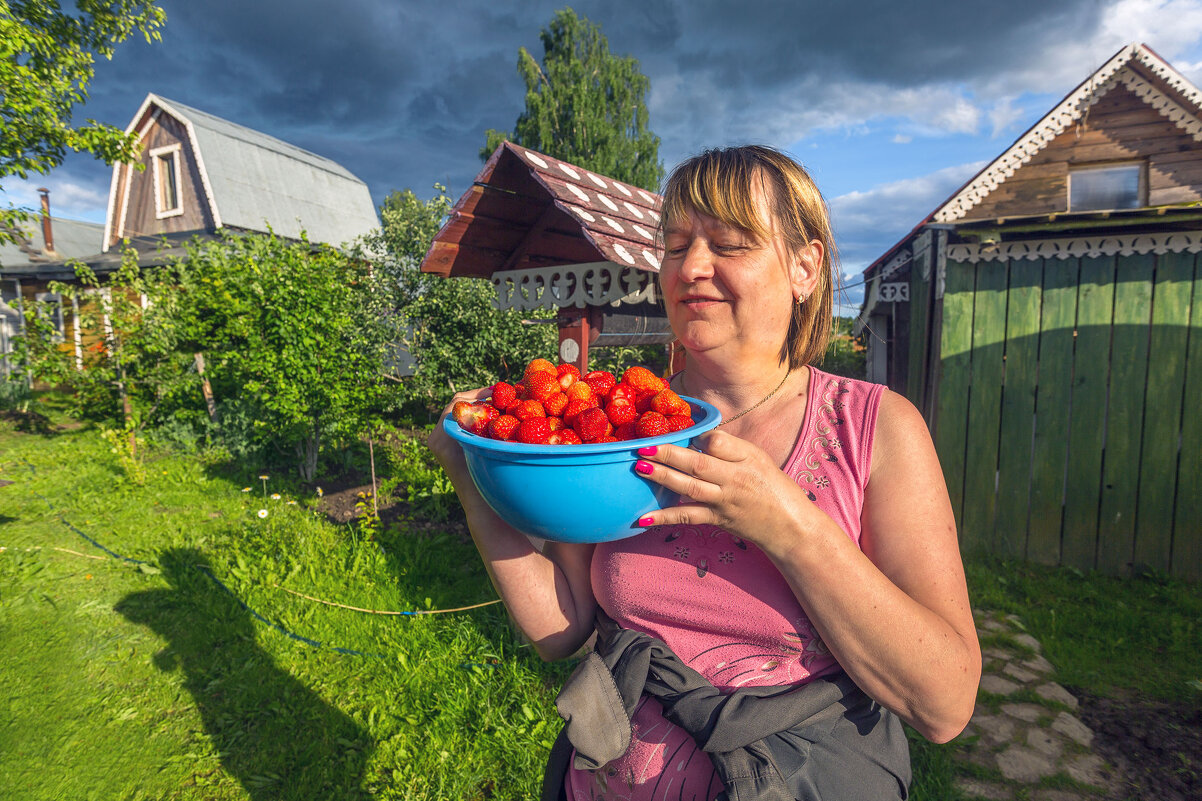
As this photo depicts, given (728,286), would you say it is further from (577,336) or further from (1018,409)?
(1018,409)

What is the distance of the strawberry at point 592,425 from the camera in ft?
4.01

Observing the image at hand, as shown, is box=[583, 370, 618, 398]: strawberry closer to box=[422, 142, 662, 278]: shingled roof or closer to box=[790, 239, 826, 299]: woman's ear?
box=[790, 239, 826, 299]: woman's ear

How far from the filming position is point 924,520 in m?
1.20

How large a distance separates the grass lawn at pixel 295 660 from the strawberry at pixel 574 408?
101 inches

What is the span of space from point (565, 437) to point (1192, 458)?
6282mm

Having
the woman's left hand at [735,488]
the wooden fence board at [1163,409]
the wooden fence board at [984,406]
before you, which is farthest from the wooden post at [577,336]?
the wooden fence board at [1163,409]

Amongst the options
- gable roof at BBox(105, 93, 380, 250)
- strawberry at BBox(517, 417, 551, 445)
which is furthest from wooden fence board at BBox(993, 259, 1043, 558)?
gable roof at BBox(105, 93, 380, 250)

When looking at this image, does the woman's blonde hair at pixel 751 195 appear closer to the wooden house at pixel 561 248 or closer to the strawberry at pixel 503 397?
the strawberry at pixel 503 397

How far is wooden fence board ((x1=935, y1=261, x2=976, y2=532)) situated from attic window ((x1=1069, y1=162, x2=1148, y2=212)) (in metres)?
3.41

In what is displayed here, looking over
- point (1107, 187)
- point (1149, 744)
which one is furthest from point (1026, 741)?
point (1107, 187)

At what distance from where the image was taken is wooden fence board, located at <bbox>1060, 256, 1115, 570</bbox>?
522 centimetres

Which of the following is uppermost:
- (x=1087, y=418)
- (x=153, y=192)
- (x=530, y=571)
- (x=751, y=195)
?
(x=153, y=192)

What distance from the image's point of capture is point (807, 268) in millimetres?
1496

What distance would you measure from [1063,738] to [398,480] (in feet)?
19.3
